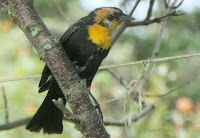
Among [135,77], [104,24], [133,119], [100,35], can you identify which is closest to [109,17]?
[104,24]

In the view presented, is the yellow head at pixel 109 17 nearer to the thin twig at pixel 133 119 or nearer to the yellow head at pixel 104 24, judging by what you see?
the yellow head at pixel 104 24

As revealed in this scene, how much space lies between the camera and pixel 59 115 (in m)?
2.20

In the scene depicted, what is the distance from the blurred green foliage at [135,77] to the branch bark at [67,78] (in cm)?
106

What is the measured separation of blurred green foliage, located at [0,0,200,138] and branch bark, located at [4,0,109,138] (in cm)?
106

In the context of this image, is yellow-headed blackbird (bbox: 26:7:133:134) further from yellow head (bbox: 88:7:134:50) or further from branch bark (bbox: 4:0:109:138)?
branch bark (bbox: 4:0:109:138)

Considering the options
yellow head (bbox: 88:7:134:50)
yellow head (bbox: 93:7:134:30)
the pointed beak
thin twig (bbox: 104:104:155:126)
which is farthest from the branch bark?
the pointed beak

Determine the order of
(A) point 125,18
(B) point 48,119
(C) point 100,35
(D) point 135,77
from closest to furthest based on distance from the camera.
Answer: (B) point 48,119 → (C) point 100,35 → (A) point 125,18 → (D) point 135,77

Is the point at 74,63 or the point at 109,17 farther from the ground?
the point at 109,17

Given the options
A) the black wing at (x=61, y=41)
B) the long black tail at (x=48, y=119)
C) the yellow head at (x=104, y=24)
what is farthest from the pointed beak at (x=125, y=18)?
the long black tail at (x=48, y=119)

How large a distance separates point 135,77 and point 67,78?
6.10ft

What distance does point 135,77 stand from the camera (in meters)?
3.44

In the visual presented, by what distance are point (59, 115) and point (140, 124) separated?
1.34 meters

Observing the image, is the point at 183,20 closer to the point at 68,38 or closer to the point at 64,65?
the point at 68,38

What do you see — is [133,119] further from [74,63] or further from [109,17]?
[109,17]
